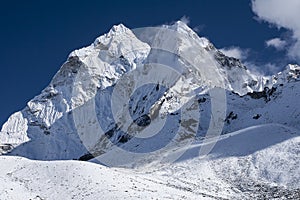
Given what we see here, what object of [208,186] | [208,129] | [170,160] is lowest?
[208,186]

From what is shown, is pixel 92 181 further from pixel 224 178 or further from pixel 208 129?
pixel 208 129

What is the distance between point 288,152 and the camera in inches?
2633

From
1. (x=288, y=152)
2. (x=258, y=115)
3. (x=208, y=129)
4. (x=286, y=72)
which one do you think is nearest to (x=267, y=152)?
(x=288, y=152)

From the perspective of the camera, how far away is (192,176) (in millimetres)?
62281

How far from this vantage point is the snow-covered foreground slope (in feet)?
159

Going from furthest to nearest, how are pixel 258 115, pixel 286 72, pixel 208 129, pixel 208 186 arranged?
pixel 286 72 < pixel 208 129 < pixel 258 115 < pixel 208 186

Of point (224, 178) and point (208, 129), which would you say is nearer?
point (224, 178)

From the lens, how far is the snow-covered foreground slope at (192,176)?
48.3 m

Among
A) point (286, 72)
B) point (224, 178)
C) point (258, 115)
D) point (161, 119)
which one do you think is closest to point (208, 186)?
point (224, 178)

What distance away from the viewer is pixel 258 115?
99625mm

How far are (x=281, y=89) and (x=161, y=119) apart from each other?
22.5 meters

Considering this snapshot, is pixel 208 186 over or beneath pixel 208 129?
beneath

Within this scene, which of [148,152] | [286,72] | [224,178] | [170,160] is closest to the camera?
[224,178]

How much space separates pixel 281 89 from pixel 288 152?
125 feet
